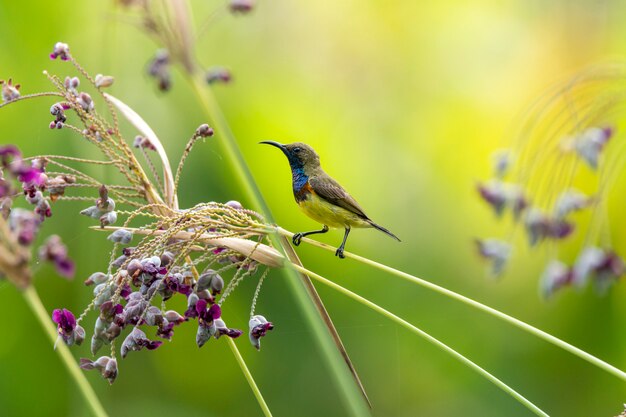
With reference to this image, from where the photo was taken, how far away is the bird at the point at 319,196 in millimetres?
706

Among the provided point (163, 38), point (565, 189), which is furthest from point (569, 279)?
point (163, 38)

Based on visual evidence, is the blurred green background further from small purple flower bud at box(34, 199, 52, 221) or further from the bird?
small purple flower bud at box(34, 199, 52, 221)

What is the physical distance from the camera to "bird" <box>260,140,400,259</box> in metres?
0.71

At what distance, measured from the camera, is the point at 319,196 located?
2.34ft

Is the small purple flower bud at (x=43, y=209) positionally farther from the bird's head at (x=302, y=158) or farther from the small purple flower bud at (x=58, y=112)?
the bird's head at (x=302, y=158)

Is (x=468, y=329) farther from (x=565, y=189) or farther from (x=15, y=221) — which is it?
(x=15, y=221)

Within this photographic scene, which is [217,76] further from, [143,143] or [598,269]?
[598,269]

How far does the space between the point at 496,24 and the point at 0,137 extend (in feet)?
4.06

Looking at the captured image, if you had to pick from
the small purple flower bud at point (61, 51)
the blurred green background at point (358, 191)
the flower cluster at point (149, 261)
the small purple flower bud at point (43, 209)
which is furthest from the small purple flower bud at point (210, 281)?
the blurred green background at point (358, 191)

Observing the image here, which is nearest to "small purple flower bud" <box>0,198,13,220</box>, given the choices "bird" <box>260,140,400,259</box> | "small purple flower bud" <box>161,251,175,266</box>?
"small purple flower bud" <box>161,251,175,266</box>

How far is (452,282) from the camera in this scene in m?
1.60

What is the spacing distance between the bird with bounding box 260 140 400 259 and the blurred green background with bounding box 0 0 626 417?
593 millimetres

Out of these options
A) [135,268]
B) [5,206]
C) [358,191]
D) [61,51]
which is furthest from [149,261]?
[358,191]

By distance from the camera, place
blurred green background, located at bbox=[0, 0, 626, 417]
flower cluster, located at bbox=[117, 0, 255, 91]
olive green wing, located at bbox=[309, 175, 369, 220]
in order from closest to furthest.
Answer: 1. flower cluster, located at bbox=[117, 0, 255, 91]
2. olive green wing, located at bbox=[309, 175, 369, 220]
3. blurred green background, located at bbox=[0, 0, 626, 417]
